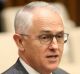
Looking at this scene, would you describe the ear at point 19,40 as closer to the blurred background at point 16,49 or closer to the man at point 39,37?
the man at point 39,37

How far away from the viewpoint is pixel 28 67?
2.12 m

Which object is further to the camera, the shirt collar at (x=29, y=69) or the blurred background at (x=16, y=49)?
the blurred background at (x=16, y=49)

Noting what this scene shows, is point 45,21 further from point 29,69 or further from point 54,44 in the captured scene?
point 29,69

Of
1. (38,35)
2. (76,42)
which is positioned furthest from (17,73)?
(76,42)

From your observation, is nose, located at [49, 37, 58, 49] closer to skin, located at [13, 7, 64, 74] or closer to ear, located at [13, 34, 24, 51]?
skin, located at [13, 7, 64, 74]

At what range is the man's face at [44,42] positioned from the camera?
206cm

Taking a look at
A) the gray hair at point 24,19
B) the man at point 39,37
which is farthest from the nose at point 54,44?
the gray hair at point 24,19

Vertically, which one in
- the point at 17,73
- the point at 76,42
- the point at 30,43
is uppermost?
the point at 30,43

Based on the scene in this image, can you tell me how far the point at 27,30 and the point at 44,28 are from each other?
10 cm

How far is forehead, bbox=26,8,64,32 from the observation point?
2064 millimetres

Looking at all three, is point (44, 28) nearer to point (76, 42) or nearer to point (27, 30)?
point (27, 30)

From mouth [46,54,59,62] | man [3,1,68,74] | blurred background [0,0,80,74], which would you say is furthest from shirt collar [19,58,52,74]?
blurred background [0,0,80,74]

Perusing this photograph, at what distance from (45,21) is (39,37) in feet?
0.30

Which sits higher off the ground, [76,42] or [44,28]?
[44,28]
